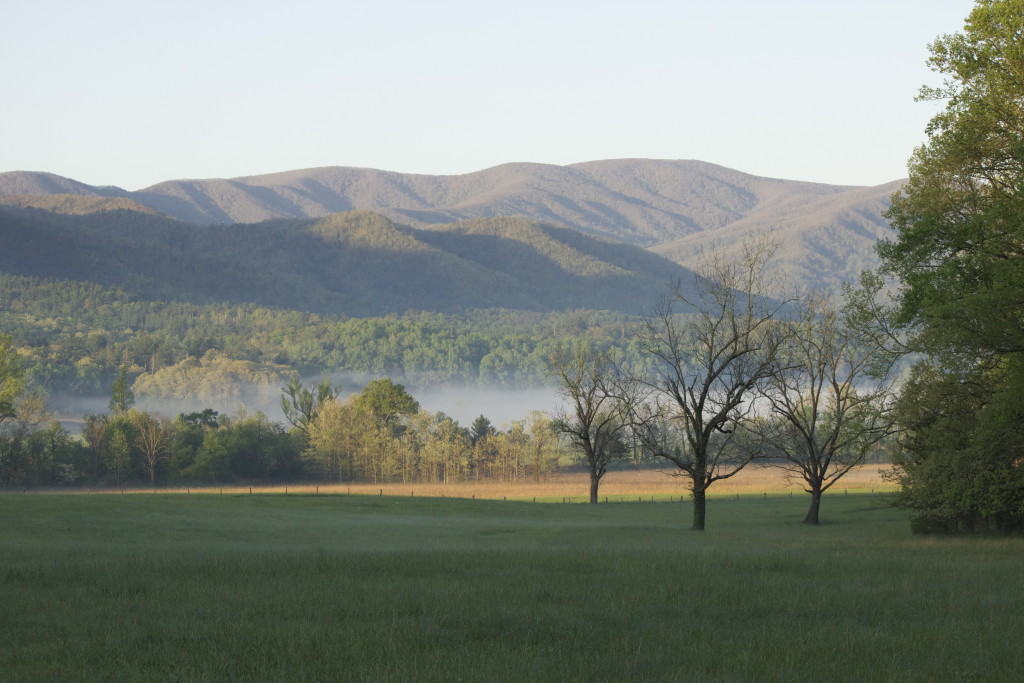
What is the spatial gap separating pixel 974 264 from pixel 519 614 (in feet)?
58.0

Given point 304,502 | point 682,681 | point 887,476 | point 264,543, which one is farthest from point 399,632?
point 304,502

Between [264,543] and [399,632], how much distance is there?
20.5 metres

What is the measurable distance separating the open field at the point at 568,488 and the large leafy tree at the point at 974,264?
56.0m

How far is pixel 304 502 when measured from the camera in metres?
65.2

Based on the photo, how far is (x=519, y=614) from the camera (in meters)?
15.3

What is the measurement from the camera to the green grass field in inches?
485

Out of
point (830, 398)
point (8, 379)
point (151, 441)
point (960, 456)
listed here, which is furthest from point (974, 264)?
point (151, 441)

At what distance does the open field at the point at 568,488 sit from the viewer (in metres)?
93.2

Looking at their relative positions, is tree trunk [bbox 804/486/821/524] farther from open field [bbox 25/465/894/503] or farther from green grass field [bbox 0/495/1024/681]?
open field [bbox 25/465/894/503]

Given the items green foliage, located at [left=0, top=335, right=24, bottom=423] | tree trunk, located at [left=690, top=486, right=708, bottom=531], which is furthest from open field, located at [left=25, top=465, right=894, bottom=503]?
tree trunk, located at [left=690, top=486, right=708, bottom=531]

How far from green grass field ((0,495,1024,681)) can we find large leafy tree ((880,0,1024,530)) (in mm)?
2796

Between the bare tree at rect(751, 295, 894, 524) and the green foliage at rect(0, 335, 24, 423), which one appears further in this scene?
the green foliage at rect(0, 335, 24, 423)

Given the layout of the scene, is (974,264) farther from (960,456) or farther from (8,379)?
(8,379)

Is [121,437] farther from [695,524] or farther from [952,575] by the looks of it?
[952,575]
